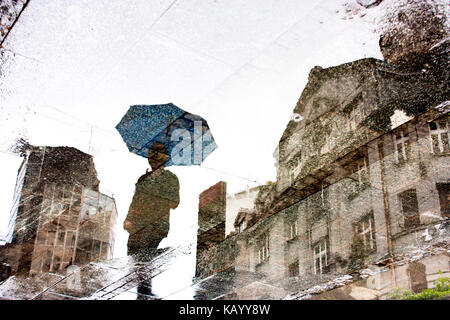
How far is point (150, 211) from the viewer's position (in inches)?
114

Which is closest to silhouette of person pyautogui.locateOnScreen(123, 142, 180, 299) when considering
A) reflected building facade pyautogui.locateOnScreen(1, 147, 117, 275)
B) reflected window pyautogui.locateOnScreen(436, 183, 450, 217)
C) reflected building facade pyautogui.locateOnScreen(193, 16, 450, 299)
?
reflected building facade pyautogui.locateOnScreen(1, 147, 117, 275)

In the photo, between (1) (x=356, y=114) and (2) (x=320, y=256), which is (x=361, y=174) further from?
(2) (x=320, y=256)

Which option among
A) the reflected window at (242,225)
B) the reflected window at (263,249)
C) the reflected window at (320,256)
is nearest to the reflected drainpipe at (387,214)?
the reflected window at (320,256)

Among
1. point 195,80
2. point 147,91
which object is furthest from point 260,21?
point 147,91

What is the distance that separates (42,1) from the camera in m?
1.64

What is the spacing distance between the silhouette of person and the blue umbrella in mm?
173

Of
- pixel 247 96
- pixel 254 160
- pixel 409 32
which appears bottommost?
pixel 254 160

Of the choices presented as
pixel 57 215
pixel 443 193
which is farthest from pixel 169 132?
pixel 443 193

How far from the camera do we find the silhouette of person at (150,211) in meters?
2.73

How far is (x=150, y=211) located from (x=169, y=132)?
837 mm

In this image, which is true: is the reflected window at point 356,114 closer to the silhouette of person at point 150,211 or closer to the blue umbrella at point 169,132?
the blue umbrella at point 169,132

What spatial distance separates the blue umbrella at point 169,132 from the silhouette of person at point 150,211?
0.17m
